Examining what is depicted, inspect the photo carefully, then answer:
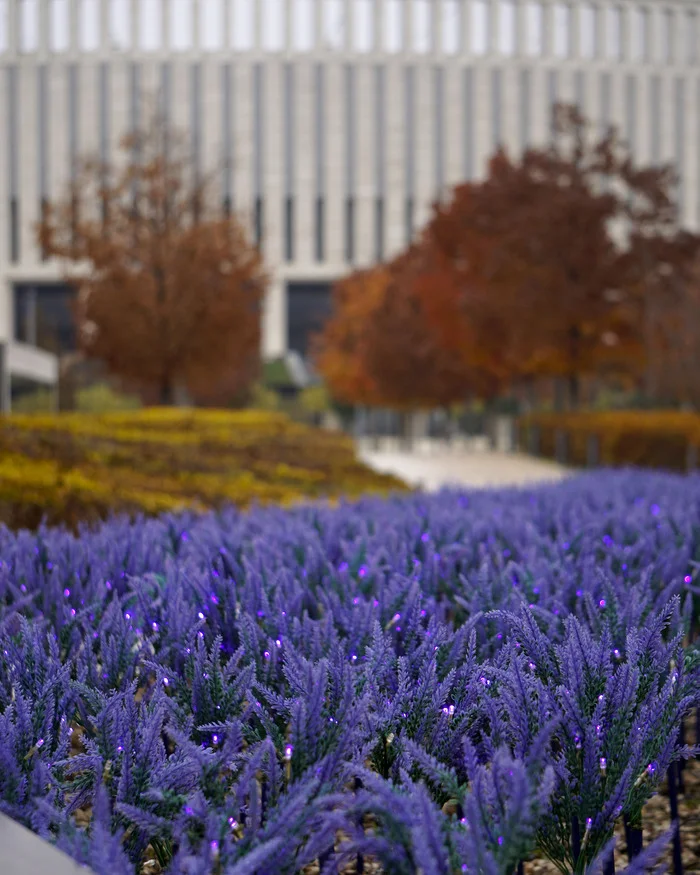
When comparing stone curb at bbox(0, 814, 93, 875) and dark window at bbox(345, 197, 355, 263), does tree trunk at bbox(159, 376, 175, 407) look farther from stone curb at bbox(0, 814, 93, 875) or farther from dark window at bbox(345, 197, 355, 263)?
dark window at bbox(345, 197, 355, 263)

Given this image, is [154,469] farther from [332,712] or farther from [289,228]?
[289,228]

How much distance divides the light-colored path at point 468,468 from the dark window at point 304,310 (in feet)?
117

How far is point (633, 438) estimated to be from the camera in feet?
71.5

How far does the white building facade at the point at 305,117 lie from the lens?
215 feet

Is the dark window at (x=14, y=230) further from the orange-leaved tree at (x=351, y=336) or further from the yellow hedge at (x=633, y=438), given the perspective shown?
the yellow hedge at (x=633, y=438)

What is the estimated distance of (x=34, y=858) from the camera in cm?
178

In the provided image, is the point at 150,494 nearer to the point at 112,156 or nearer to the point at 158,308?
the point at 158,308

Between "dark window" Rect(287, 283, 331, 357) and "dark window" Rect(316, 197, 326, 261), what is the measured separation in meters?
2.21

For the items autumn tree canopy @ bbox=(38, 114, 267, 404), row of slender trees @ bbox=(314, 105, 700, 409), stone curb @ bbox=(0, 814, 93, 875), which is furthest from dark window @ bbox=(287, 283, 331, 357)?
stone curb @ bbox=(0, 814, 93, 875)

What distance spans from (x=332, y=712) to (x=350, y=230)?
6597 cm

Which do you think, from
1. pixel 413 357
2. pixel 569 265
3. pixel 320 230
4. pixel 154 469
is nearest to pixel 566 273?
pixel 569 265

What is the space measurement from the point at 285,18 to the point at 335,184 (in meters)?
11.8

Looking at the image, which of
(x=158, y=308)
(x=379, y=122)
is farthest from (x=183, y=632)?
(x=379, y=122)

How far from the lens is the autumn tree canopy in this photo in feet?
75.5
